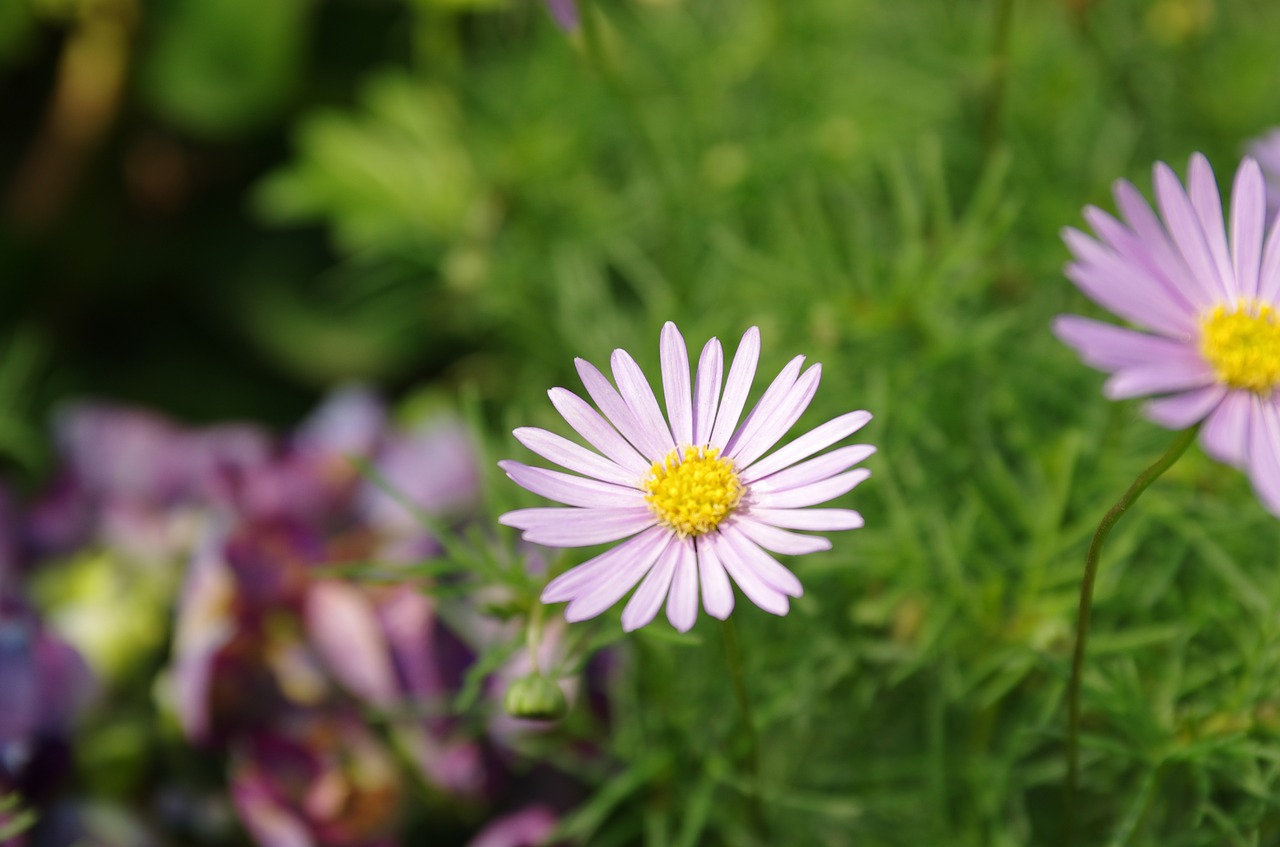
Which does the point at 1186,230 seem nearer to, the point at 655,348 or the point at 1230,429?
the point at 1230,429

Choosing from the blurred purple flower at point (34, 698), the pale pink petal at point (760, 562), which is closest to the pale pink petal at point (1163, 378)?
the pale pink petal at point (760, 562)

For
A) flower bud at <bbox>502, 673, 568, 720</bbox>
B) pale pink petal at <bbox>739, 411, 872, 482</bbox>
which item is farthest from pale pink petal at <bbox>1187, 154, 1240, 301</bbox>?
flower bud at <bbox>502, 673, 568, 720</bbox>

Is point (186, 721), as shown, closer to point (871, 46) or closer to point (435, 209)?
point (435, 209)

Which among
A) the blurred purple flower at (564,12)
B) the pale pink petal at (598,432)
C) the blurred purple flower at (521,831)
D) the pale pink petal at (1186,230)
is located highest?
the blurred purple flower at (564,12)

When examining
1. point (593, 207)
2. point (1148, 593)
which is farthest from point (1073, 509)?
point (593, 207)

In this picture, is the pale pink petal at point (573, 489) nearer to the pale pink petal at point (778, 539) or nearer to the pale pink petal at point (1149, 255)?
the pale pink petal at point (778, 539)
